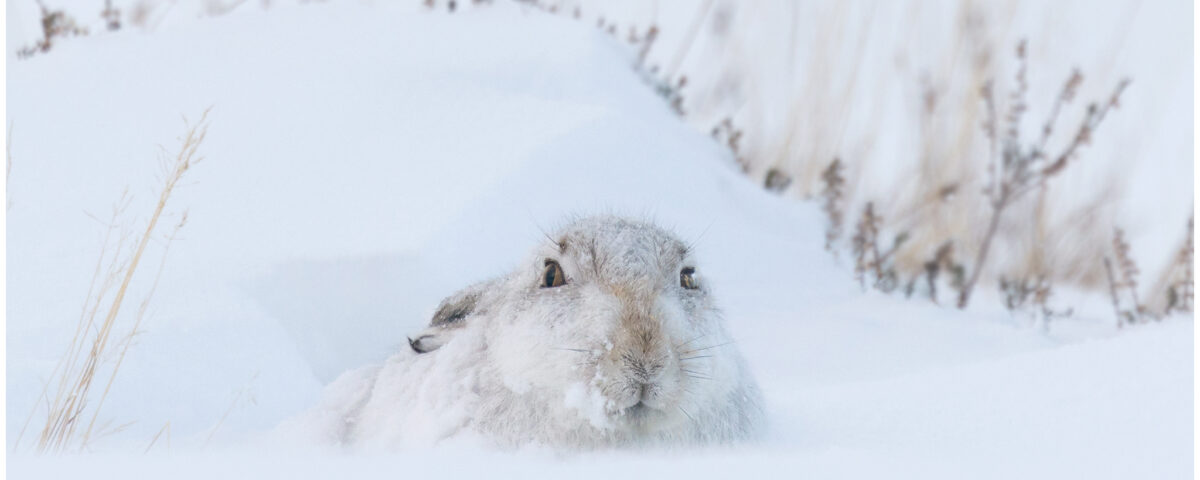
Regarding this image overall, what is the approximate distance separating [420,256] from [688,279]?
1508mm

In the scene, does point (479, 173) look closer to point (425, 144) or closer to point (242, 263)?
point (425, 144)

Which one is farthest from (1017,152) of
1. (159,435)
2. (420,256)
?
(159,435)

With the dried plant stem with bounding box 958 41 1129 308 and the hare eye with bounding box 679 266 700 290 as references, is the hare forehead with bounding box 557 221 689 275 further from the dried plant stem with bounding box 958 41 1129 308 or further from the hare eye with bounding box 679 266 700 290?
the dried plant stem with bounding box 958 41 1129 308

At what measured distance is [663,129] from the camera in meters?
4.92

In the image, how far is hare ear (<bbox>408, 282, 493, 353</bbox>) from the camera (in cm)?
258

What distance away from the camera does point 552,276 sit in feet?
7.57

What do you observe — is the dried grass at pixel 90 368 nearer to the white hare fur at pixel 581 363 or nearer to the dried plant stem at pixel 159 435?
the dried plant stem at pixel 159 435

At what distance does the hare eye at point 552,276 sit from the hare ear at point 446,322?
1.13 ft

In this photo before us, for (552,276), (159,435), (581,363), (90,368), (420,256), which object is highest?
(420,256)

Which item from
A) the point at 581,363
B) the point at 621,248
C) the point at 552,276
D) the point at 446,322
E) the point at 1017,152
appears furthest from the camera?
the point at 1017,152

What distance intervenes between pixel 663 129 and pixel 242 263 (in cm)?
231

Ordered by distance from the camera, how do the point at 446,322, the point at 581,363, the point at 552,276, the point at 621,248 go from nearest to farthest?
the point at 581,363, the point at 621,248, the point at 552,276, the point at 446,322

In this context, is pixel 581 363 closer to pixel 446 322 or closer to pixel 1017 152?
pixel 446 322

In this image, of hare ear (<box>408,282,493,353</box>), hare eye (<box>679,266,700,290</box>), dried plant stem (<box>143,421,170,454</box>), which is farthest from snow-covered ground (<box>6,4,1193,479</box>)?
hare eye (<box>679,266,700,290</box>)
